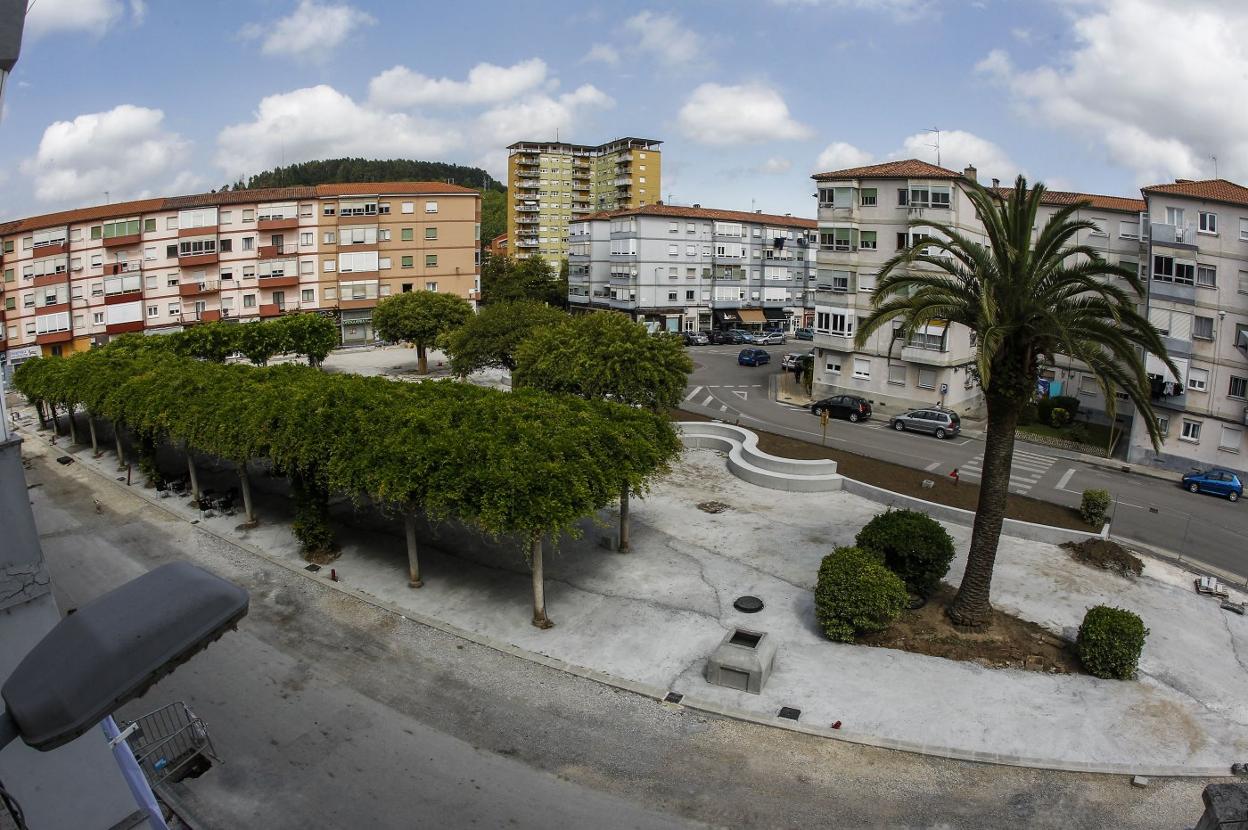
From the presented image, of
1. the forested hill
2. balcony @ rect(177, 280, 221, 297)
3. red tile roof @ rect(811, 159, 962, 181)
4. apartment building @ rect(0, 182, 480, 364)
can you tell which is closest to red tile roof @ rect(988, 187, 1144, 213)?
red tile roof @ rect(811, 159, 962, 181)

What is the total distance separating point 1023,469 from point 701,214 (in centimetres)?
5351

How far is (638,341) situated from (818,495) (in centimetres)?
915

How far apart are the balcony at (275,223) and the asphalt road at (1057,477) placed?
40.3 meters

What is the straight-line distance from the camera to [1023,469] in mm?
36719

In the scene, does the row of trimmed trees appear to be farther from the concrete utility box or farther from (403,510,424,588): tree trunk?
the concrete utility box

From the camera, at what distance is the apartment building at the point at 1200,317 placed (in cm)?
3688

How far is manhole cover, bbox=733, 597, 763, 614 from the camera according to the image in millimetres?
19475

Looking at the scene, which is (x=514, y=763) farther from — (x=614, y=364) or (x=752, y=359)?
(x=752, y=359)

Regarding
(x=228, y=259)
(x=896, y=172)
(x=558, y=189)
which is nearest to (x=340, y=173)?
(x=558, y=189)

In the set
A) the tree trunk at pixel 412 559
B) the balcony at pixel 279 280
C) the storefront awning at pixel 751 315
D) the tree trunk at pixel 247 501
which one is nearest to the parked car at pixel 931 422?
the tree trunk at pixel 412 559

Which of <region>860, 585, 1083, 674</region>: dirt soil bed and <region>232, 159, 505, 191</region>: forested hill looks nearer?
<region>860, 585, 1083, 674</region>: dirt soil bed

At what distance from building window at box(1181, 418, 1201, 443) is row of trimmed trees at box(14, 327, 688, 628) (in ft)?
97.3

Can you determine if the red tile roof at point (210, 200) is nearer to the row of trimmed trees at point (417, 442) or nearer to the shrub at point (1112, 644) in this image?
the row of trimmed trees at point (417, 442)

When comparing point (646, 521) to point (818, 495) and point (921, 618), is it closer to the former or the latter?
point (818, 495)
